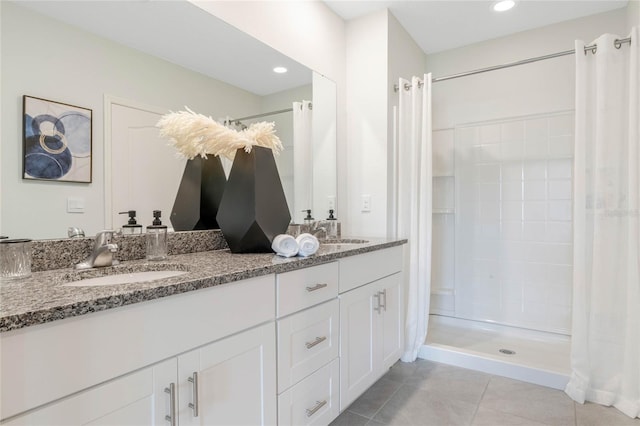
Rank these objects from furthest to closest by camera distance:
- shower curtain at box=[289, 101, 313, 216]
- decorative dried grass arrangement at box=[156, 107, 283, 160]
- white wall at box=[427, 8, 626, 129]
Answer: white wall at box=[427, 8, 626, 129] → shower curtain at box=[289, 101, 313, 216] → decorative dried grass arrangement at box=[156, 107, 283, 160]

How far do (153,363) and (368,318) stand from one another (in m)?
1.17

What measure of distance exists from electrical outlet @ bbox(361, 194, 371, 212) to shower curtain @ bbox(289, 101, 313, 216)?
Result: 0.42 meters

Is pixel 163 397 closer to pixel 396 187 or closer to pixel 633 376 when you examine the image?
pixel 396 187

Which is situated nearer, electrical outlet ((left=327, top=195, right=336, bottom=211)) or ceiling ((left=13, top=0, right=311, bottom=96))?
ceiling ((left=13, top=0, right=311, bottom=96))

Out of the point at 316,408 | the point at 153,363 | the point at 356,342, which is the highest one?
the point at 153,363

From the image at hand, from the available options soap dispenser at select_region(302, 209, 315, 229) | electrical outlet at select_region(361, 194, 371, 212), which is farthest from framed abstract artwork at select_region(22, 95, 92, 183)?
electrical outlet at select_region(361, 194, 371, 212)

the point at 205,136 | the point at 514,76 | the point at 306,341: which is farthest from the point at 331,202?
the point at 514,76

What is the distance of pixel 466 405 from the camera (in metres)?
1.86

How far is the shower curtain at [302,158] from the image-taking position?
2.22 m

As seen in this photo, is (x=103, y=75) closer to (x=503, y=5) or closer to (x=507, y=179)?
(x=503, y=5)

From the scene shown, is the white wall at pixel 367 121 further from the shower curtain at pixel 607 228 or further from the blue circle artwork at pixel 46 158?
the blue circle artwork at pixel 46 158

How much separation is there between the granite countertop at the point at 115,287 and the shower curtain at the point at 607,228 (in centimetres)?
154

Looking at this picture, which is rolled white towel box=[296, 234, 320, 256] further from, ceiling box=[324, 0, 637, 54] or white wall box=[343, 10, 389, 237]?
ceiling box=[324, 0, 637, 54]

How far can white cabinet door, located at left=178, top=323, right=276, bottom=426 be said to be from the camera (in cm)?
91
